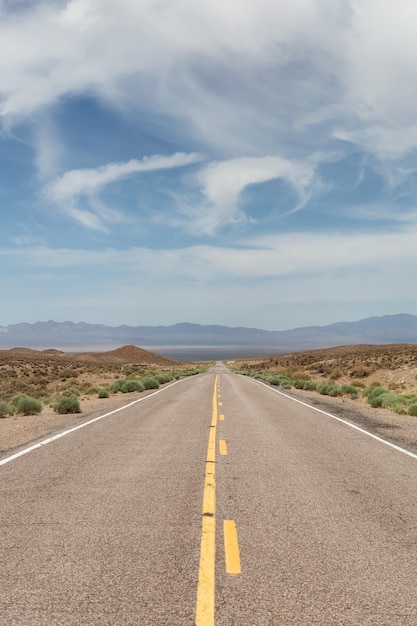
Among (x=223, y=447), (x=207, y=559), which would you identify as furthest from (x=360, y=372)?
(x=207, y=559)

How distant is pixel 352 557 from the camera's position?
190 inches

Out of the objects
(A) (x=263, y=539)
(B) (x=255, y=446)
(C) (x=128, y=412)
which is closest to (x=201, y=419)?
(C) (x=128, y=412)

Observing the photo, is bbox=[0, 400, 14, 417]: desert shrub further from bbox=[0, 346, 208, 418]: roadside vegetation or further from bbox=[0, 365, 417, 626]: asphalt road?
bbox=[0, 365, 417, 626]: asphalt road

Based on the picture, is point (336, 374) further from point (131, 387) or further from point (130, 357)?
point (130, 357)

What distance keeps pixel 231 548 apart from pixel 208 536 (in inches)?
16.0

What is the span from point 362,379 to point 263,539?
44309 mm

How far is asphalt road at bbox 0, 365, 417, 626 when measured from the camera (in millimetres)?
3807

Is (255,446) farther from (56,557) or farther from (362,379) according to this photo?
(362,379)

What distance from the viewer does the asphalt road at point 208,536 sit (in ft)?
12.5

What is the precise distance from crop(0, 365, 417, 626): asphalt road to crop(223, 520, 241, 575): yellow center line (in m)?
0.02

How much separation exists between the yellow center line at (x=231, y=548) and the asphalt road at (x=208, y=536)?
20mm

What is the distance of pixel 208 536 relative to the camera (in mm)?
5281

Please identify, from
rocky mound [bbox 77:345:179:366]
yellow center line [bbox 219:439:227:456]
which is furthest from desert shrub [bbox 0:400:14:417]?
rocky mound [bbox 77:345:179:366]

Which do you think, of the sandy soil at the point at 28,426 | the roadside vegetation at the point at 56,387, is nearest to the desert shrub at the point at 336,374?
the roadside vegetation at the point at 56,387
